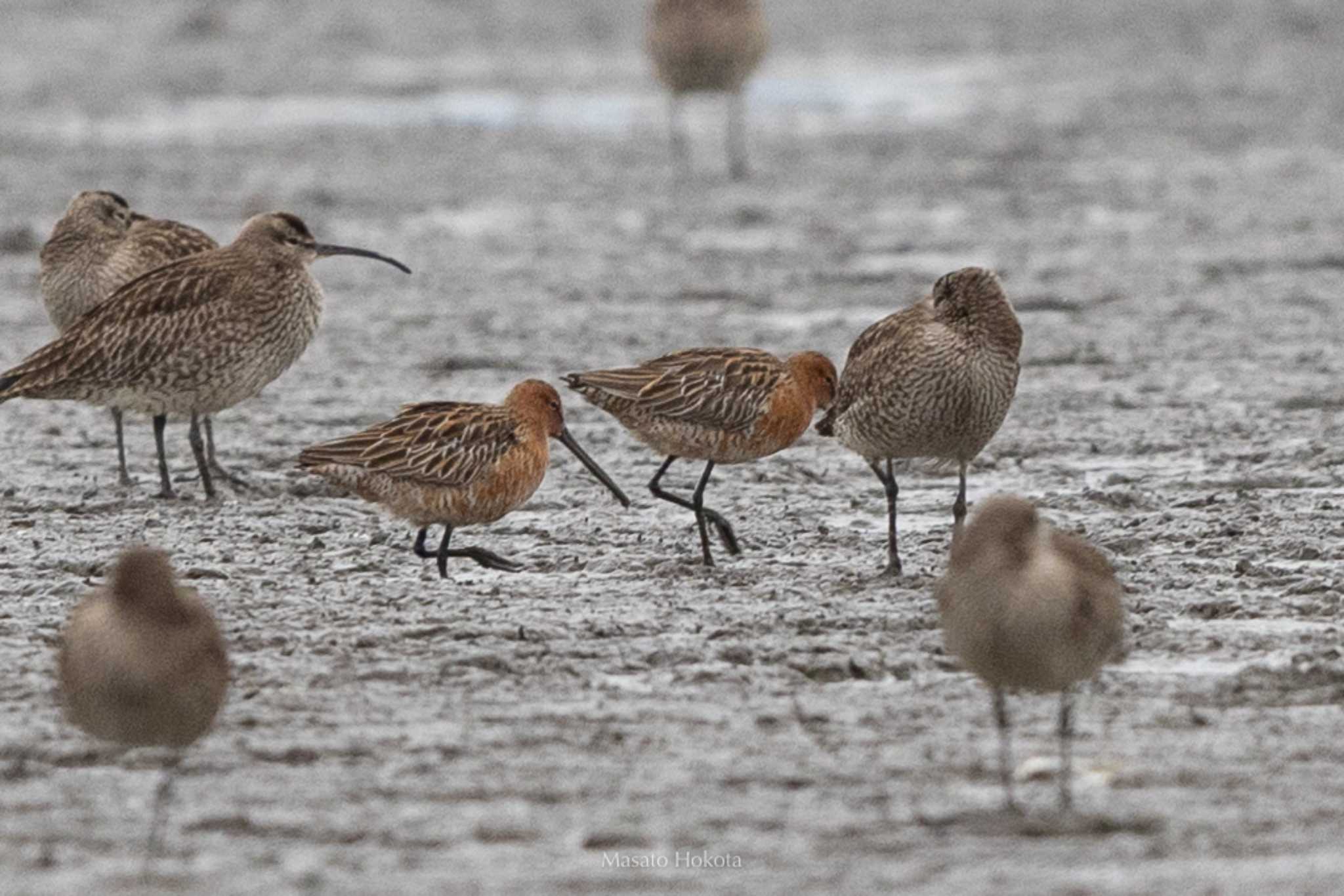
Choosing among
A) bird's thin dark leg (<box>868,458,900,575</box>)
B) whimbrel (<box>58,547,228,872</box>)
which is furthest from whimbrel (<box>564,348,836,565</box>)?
whimbrel (<box>58,547,228,872</box>)

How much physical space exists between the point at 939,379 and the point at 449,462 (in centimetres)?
164

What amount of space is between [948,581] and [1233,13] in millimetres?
20475

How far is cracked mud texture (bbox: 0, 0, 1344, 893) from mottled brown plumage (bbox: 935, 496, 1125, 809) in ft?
0.81

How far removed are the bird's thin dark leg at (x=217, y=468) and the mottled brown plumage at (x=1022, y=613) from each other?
4268mm

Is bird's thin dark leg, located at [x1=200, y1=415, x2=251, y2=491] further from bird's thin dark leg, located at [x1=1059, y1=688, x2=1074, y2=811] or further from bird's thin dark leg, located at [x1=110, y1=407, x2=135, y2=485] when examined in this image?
bird's thin dark leg, located at [x1=1059, y1=688, x2=1074, y2=811]

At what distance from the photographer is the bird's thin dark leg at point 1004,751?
234 inches

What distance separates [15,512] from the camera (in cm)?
940

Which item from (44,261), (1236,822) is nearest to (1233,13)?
(44,261)

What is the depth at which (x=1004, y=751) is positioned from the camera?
602cm

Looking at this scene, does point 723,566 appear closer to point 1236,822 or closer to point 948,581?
point 948,581

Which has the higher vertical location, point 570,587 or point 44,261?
point 44,261

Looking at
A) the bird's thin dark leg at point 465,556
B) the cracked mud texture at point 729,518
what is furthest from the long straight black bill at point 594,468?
the bird's thin dark leg at point 465,556

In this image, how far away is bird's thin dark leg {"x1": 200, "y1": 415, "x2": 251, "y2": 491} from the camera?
32.2 ft

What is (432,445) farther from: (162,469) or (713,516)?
(162,469)
